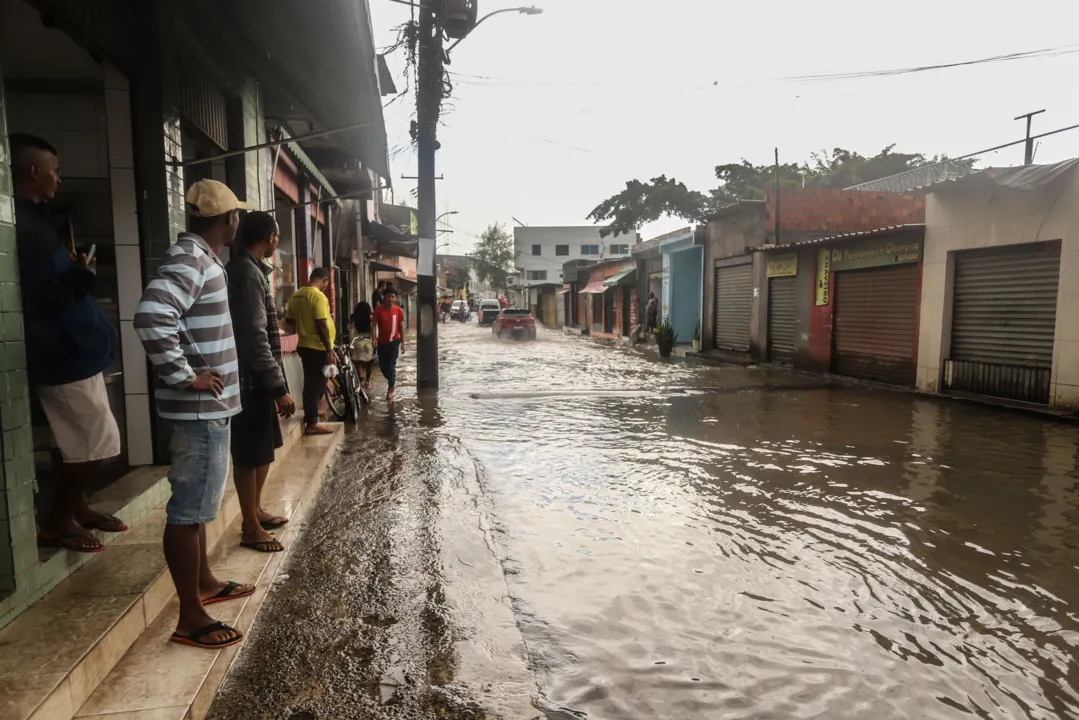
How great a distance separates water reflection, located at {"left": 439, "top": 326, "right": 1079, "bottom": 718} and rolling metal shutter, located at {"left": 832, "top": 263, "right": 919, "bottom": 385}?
4038 millimetres

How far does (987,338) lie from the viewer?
33.3ft

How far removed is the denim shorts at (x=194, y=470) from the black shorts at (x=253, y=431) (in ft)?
2.68

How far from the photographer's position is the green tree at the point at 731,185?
31.5 m

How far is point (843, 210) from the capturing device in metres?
17.6

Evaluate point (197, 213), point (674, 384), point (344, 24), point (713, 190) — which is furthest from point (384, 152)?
point (713, 190)

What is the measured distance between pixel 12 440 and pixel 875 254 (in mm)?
13248

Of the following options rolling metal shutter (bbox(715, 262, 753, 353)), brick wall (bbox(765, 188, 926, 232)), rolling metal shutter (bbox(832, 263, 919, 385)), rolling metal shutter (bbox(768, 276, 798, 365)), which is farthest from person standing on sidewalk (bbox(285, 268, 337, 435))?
brick wall (bbox(765, 188, 926, 232))

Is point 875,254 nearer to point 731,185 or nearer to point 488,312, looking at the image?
point 731,185

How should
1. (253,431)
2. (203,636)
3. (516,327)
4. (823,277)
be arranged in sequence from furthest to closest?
(516,327) → (823,277) → (253,431) → (203,636)

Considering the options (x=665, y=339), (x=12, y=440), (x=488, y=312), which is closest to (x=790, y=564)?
(x=12, y=440)

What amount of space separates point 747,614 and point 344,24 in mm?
4757

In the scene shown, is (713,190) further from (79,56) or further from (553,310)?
(79,56)

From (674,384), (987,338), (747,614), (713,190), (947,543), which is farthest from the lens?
(713,190)

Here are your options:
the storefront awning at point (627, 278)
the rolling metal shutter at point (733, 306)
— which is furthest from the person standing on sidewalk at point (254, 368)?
the storefront awning at point (627, 278)
